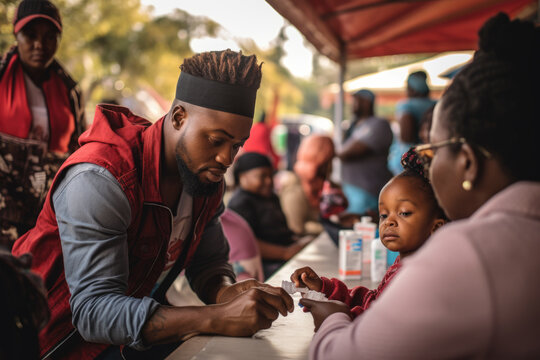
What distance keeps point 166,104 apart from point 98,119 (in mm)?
16506

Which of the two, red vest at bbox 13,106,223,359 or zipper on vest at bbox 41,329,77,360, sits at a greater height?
red vest at bbox 13,106,223,359

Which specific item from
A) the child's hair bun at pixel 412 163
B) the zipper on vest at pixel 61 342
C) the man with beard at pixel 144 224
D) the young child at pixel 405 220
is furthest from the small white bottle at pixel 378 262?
the zipper on vest at pixel 61 342

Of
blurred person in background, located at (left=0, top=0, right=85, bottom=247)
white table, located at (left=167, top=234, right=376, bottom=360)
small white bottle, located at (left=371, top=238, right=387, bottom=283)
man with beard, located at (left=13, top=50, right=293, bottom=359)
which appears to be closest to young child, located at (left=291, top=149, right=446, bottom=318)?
white table, located at (left=167, top=234, right=376, bottom=360)

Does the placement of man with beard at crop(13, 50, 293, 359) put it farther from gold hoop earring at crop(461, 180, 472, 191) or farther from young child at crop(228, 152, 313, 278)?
young child at crop(228, 152, 313, 278)

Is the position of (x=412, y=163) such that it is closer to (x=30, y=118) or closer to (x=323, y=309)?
(x=323, y=309)

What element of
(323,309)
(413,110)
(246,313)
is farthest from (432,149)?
(413,110)

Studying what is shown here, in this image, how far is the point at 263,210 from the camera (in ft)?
13.5

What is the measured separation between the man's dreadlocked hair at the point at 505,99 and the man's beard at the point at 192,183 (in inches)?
39.8

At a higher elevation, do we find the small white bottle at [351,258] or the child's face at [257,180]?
the child's face at [257,180]

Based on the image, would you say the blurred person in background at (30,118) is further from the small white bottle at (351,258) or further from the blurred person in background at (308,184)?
the blurred person in background at (308,184)

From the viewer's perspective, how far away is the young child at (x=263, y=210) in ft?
13.0

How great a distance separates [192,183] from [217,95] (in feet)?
1.09

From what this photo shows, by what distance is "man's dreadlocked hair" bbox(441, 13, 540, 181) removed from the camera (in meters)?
0.98

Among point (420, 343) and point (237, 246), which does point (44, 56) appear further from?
point (420, 343)
